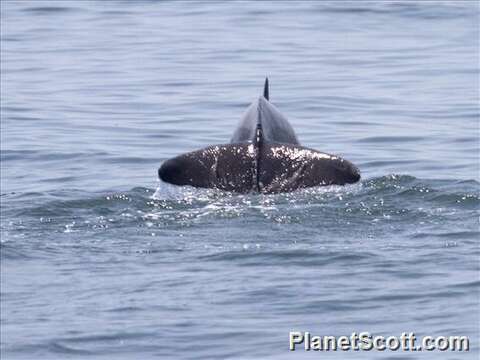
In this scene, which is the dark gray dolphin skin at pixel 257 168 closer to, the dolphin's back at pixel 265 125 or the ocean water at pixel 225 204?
the ocean water at pixel 225 204

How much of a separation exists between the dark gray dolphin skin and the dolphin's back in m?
0.72

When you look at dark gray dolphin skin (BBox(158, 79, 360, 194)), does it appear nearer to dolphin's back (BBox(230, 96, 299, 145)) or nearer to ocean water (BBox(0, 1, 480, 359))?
ocean water (BBox(0, 1, 480, 359))

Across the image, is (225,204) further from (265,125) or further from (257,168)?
(265,125)

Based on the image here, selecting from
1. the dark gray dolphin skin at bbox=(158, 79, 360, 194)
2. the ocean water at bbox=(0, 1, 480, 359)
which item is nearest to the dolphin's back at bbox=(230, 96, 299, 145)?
the dark gray dolphin skin at bbox=(158, 79, 360, 194)

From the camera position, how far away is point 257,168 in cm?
1338

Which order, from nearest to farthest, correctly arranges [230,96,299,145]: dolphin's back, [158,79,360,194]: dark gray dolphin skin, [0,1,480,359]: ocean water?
[0,1,480,359]: ocean water < [158,79,360,194]: dark gray dolphin skin < [230,96,299,145]: dolphin's back

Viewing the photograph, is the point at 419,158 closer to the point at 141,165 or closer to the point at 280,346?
the point at 141,165

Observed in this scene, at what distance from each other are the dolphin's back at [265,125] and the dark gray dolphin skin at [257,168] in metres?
0.72

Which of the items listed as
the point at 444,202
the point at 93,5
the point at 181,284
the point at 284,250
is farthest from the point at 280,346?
the point at 93,5

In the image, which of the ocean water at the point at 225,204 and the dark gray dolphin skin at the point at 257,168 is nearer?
the ocean water at the point at 225,204

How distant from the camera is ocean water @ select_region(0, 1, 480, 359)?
993 centimetres

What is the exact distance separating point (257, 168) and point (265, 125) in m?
1.18

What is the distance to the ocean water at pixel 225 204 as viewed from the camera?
9.93 m

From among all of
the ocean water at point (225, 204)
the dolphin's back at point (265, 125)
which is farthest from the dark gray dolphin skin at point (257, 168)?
the dolphin's back at point (265, 125)
